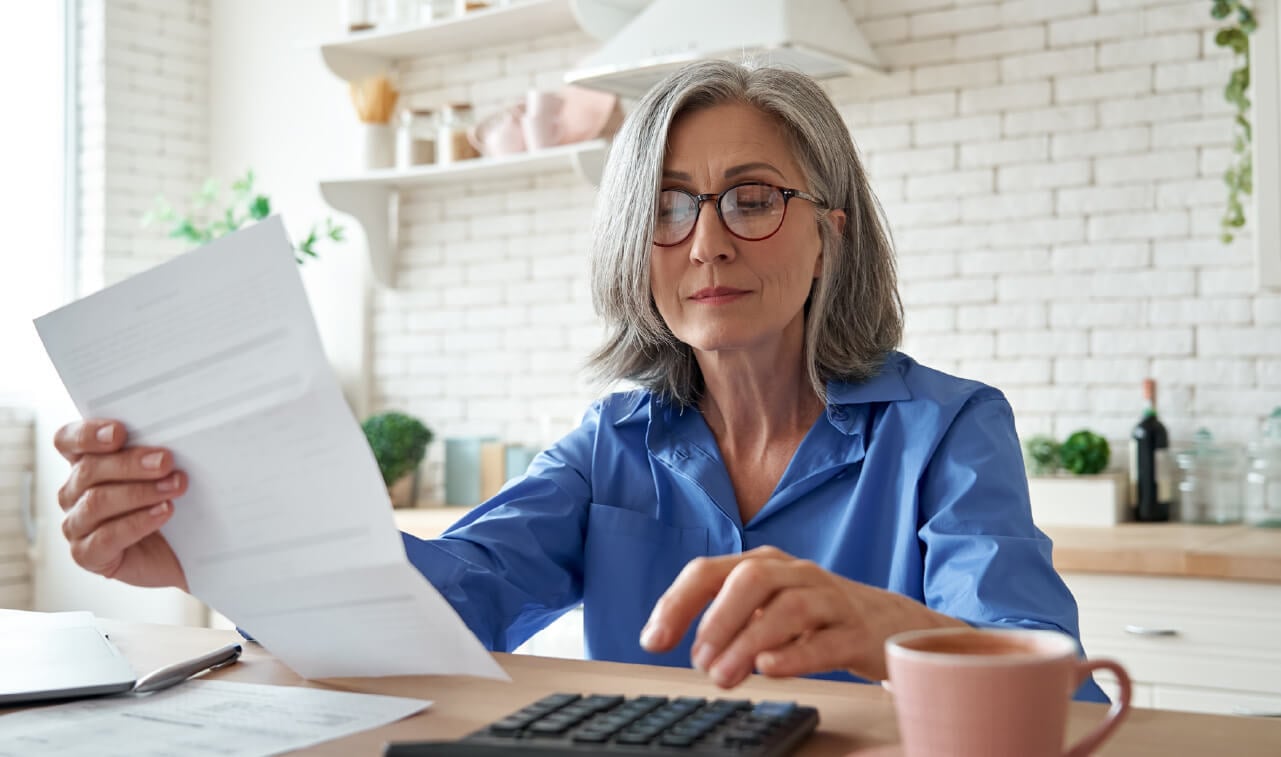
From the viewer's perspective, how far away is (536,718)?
0.90 meters

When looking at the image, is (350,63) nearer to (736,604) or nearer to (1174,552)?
(1174,552)

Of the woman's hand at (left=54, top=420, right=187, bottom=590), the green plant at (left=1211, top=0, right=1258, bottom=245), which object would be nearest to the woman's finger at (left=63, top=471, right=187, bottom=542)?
the woman's hand at (left=54, top=420, right=187, bottom=590)

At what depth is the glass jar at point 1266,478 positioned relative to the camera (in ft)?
10.2

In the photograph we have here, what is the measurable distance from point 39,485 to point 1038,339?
3.51 metres

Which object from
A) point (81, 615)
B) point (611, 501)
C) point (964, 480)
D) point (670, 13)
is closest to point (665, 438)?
point (611, 501)

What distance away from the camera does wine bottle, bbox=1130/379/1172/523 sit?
10.5 ft

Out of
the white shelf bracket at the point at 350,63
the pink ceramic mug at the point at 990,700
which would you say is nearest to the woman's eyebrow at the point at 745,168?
the pink ceramic mug at the point at 990,700

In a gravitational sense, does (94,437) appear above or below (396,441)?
above

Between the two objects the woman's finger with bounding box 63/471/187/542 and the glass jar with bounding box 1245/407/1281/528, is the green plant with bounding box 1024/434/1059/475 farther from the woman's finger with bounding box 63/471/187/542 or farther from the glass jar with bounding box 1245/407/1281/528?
the woman's finger with bounding box 63/471/187/542

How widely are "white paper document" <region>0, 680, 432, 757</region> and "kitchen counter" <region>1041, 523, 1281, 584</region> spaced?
203 centimetres

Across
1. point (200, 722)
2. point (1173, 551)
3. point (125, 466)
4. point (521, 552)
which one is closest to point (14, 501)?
point (521, 552)

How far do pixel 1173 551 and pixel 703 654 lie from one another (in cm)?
205

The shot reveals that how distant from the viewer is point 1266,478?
3141 millimetres

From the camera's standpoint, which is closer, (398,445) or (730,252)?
(730,252)
